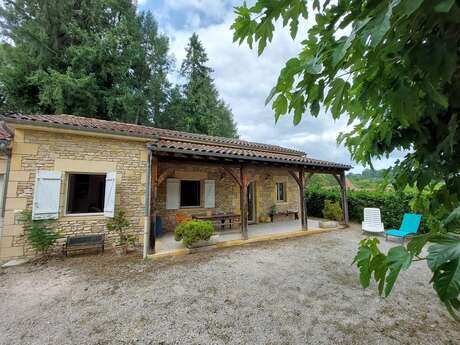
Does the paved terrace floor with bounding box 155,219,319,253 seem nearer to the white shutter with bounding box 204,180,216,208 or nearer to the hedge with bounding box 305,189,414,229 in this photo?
the white shutter with bounding box 204,180,216,208

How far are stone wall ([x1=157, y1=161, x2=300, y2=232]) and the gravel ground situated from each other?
101 inches

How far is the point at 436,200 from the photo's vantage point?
1.35m

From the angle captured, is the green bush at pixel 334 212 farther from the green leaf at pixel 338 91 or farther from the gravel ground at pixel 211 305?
the green leaf at pixel 338 91

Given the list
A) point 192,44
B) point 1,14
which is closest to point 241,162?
point 1,14

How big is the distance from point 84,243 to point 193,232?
268 centimetres

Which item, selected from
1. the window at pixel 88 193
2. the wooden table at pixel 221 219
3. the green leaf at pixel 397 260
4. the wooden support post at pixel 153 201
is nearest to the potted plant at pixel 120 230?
the wooden support post at pixel 153 201

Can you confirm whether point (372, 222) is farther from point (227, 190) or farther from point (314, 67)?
point (314, 67)

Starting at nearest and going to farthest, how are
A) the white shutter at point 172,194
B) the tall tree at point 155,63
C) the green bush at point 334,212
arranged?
the white shutter at point 172,194, the green bush at point 334,212, the tall tree at point 155,63

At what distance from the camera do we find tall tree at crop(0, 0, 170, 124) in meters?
11.2

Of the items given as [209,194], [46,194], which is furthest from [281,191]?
[46,194]

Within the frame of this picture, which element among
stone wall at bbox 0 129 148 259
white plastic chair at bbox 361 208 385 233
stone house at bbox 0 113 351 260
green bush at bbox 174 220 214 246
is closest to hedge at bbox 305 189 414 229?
white plastic chair at bbox 361 208 385 233

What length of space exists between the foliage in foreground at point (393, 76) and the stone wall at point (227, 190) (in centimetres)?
477

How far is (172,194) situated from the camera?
749 cm

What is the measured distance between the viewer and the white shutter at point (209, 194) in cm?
808
